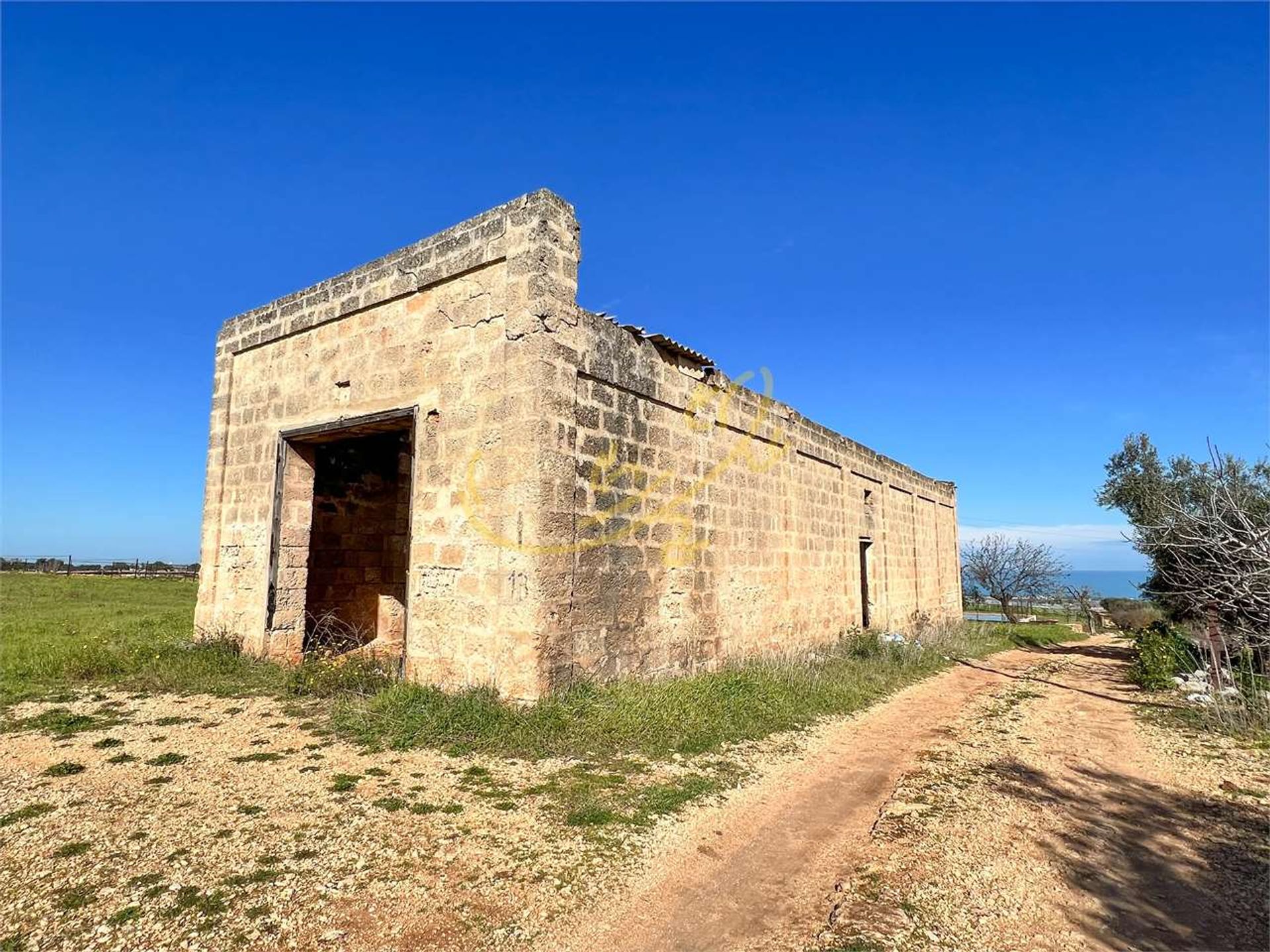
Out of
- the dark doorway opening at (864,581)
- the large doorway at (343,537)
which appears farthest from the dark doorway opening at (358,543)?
the dark doorway opening at (864,581)

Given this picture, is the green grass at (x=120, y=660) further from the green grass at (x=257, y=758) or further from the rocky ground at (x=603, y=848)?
the green grass at (x=257, y=758)

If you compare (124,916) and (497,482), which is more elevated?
(497,482)

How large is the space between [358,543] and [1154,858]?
8.86m

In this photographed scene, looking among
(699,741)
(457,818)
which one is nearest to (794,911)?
(457,818)

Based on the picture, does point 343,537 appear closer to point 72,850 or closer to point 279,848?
point 72,850

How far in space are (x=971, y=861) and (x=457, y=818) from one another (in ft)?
9.03

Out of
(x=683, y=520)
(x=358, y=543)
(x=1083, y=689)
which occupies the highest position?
(x=683, y=520)

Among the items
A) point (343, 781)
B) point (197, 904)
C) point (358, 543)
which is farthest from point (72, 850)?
point (358, 543)

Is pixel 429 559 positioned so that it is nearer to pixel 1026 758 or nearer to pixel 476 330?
pixel 476 330

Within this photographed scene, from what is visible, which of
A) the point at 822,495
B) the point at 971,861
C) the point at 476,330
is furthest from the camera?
the point at 822,495

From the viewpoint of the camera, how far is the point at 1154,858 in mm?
3654

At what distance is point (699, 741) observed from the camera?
5461 millimetres

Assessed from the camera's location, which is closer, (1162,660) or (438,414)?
(438,414)

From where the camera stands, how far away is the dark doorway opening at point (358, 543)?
884 centimetres
